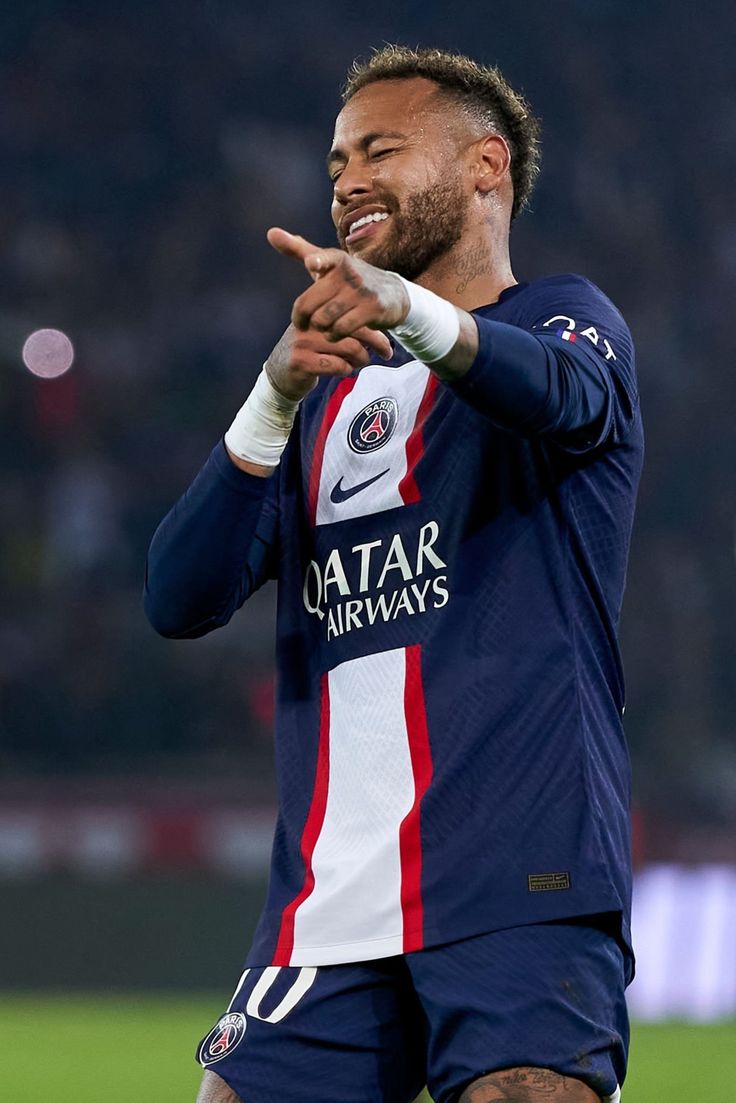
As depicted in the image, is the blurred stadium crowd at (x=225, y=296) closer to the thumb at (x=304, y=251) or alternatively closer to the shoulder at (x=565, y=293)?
the shoulder at (x=565, y=293)

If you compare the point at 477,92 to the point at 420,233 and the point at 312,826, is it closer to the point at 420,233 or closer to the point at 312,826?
the point at 420,233

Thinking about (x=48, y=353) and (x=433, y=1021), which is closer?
(x=433, y=1021)

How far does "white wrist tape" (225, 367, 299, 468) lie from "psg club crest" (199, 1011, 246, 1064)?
0.78 m

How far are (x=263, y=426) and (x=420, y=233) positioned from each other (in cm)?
41

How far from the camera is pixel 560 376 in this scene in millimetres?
2191

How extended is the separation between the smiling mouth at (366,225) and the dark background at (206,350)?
20.2 ft

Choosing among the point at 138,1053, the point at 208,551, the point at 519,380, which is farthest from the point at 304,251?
the point at 138,1053

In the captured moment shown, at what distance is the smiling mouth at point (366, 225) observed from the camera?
2.65 meters

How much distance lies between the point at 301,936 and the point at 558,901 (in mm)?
397

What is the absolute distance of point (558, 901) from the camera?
2.23 metres

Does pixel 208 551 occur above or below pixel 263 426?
below

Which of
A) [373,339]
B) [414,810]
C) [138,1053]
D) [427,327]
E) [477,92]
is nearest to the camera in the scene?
[427,327]

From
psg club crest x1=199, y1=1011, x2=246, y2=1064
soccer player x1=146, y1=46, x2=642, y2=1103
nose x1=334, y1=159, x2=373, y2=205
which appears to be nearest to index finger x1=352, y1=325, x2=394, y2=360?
soccer player x1=146, y1=46, x2=642, y2=1103

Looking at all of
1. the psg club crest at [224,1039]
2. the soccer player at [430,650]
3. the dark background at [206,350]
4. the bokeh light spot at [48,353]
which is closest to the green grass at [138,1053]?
the dark background at [206,350]
